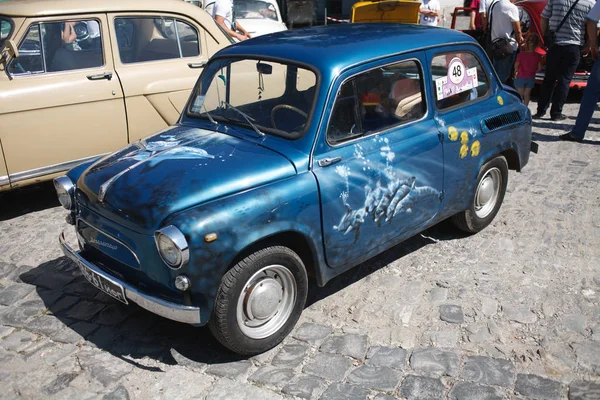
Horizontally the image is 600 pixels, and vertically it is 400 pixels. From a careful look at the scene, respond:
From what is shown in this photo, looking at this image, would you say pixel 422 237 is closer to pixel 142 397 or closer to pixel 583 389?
pixel 583 389

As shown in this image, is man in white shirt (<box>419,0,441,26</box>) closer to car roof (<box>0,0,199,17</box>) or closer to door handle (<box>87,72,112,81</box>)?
car roof (<box>0,0,199,17</box>)

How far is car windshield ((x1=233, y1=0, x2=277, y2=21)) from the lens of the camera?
13227 millimetres

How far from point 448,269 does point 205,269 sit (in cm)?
218

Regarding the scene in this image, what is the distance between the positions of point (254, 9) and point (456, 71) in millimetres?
9638

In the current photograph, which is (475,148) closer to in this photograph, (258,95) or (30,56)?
(258,95)

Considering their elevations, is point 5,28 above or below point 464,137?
above

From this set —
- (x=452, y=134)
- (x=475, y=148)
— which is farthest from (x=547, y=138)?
(x=452, y=134)

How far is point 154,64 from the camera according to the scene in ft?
20.3

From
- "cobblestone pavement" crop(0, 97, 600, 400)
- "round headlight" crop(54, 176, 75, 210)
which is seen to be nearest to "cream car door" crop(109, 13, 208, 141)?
"cobblestone pavement" crop(0, 97, 600, 400)

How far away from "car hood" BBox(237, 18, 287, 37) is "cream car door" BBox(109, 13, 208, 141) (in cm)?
627

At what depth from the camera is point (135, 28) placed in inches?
240

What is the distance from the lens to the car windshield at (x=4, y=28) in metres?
5.48

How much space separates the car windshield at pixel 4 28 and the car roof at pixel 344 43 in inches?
93.4

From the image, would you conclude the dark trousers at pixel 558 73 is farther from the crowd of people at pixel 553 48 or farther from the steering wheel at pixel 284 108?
the steering wheel at pixel 284 108
